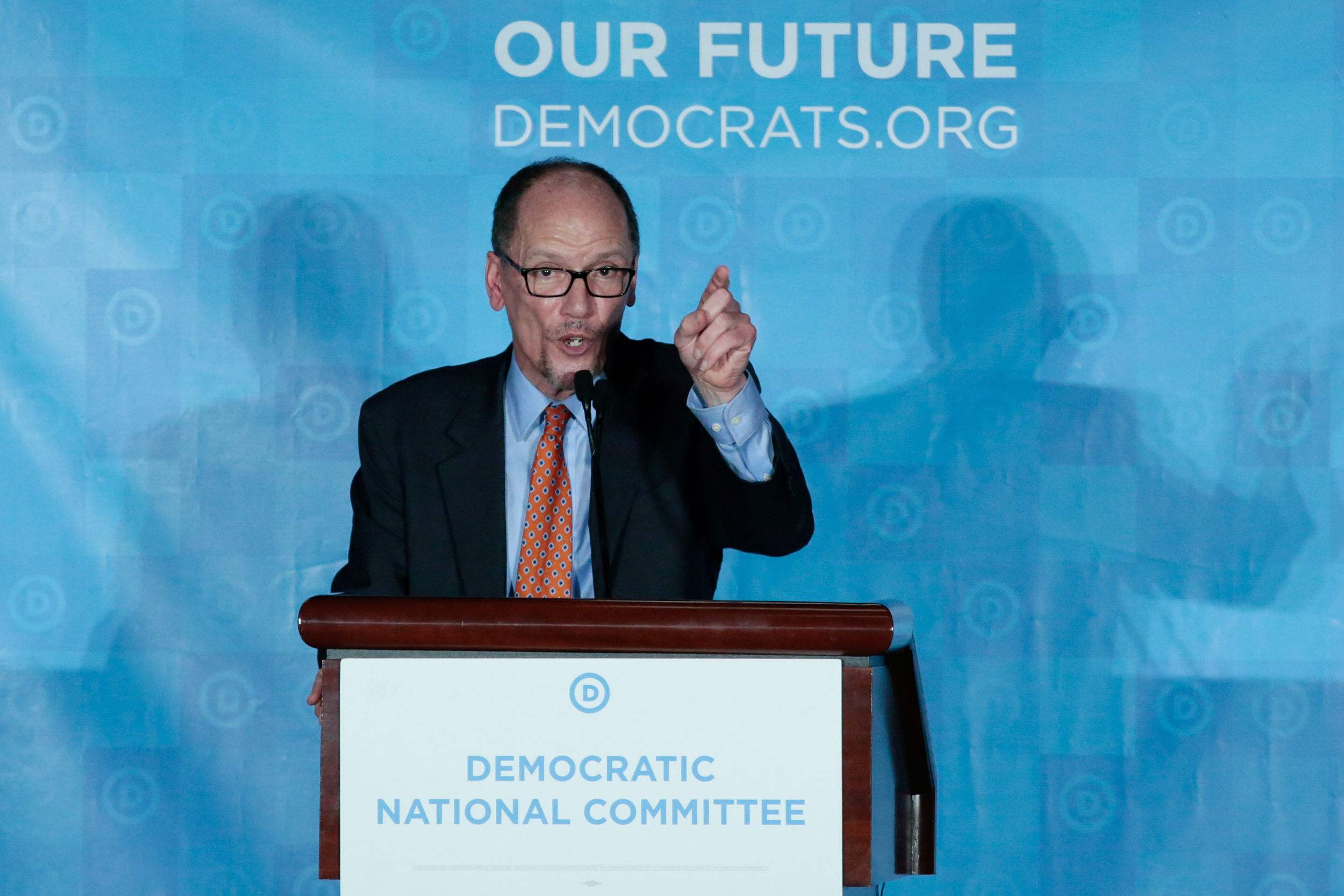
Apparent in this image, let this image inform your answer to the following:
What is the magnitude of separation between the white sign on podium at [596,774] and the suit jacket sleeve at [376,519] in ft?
2.60

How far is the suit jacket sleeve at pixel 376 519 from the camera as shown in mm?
2020

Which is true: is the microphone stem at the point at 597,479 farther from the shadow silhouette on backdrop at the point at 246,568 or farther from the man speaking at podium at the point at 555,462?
the shadow silhouette on backdrop at the point at 246,568

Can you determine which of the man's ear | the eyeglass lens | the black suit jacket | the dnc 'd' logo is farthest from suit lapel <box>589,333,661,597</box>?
the dnc 'd' logo

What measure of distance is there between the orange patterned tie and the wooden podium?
2.22 ft

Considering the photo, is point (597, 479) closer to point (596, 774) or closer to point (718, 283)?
point (718, 283)

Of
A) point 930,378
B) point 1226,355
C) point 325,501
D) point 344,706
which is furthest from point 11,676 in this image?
point 1226,355

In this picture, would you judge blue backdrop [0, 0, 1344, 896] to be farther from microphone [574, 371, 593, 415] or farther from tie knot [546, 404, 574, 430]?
microphone [574, 371, 593, 415]

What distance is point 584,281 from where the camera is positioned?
6.66 feet

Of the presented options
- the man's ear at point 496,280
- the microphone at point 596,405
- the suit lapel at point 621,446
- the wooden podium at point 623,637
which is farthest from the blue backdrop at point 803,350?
the wooden podium at point 623,637

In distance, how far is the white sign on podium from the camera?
1206 millimetres

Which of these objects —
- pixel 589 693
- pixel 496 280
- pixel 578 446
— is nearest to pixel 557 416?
pixel 578 446

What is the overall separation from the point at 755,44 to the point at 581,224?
101 centimetres

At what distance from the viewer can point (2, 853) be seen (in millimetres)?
2801

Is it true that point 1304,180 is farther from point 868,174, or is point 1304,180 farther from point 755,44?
point 755,44
